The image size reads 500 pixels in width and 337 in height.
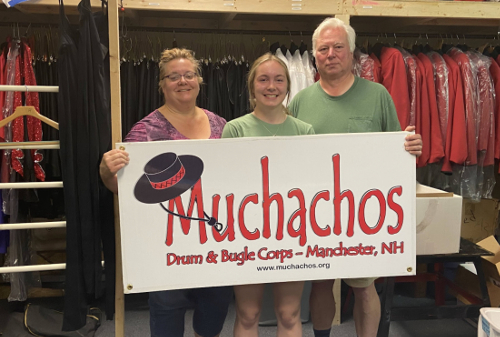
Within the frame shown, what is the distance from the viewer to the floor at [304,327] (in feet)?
8.10

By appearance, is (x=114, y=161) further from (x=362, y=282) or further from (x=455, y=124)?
(x=455, y=124)

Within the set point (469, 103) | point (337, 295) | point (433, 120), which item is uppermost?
point (469, 103)

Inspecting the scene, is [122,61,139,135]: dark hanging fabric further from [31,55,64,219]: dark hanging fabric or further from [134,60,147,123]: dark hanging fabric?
[31,55,64,219]: dark hanging fabric

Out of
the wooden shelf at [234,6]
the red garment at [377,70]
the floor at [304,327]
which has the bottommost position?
the floor at [304,327]

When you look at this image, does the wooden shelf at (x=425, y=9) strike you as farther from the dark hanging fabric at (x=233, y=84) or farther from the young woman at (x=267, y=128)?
the young woman at (x=267, y=128)

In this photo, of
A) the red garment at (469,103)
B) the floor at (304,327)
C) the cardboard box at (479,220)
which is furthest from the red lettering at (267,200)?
the cardboard box at (479,220)

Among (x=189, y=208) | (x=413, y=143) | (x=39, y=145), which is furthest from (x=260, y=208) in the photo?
(x=39, y=145)

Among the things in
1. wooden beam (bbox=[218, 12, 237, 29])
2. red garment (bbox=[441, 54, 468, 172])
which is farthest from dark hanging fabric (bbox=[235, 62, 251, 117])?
red garment (bbox=[441, 54, 468, 172])

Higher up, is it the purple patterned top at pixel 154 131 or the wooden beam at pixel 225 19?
the wooden beam at pixel 225 19

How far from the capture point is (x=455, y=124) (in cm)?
259

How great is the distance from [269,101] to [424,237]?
3.90 ft

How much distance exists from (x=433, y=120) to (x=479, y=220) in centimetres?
98

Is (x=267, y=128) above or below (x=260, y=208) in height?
above

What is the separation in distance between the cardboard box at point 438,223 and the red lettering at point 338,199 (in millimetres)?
708
